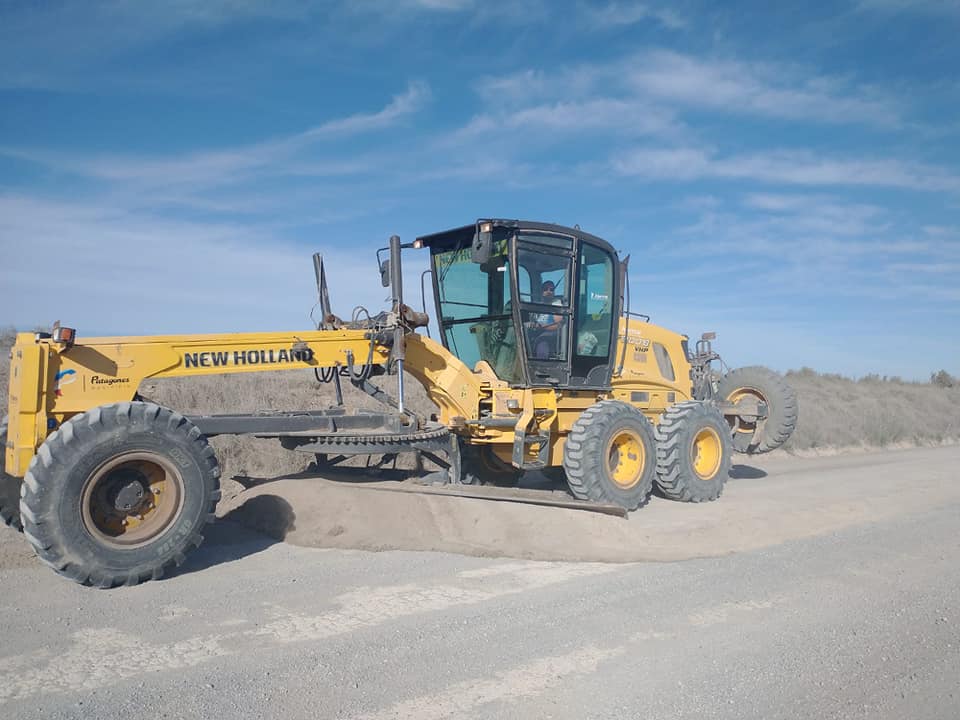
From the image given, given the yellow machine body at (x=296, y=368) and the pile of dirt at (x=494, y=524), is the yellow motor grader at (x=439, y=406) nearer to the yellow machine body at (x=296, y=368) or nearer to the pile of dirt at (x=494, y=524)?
the yellow machine body at (x=296, y=368)

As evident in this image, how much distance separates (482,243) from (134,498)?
4042 mm

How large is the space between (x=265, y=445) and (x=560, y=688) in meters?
6.99

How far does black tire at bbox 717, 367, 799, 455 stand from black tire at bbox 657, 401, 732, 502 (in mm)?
1839

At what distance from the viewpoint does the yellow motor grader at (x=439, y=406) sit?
5.39m

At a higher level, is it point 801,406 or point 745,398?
point 745,398

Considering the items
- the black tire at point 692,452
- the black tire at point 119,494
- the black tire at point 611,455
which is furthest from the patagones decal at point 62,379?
the black tire at point 692,452

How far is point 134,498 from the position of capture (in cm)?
557

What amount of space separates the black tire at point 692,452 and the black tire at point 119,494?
17.2 ft

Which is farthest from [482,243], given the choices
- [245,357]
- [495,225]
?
[245,357]

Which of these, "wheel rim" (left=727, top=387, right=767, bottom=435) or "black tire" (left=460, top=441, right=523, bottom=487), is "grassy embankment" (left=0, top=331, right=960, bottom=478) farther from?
"wheel rim" (left=727, top=387, right=767, bottom=435)

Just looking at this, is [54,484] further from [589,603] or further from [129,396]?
[589,603]

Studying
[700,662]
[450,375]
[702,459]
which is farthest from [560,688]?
[702,459]

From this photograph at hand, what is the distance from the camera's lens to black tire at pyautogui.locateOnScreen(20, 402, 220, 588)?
509cm

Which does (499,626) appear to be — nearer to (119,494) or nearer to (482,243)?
(119,494)
